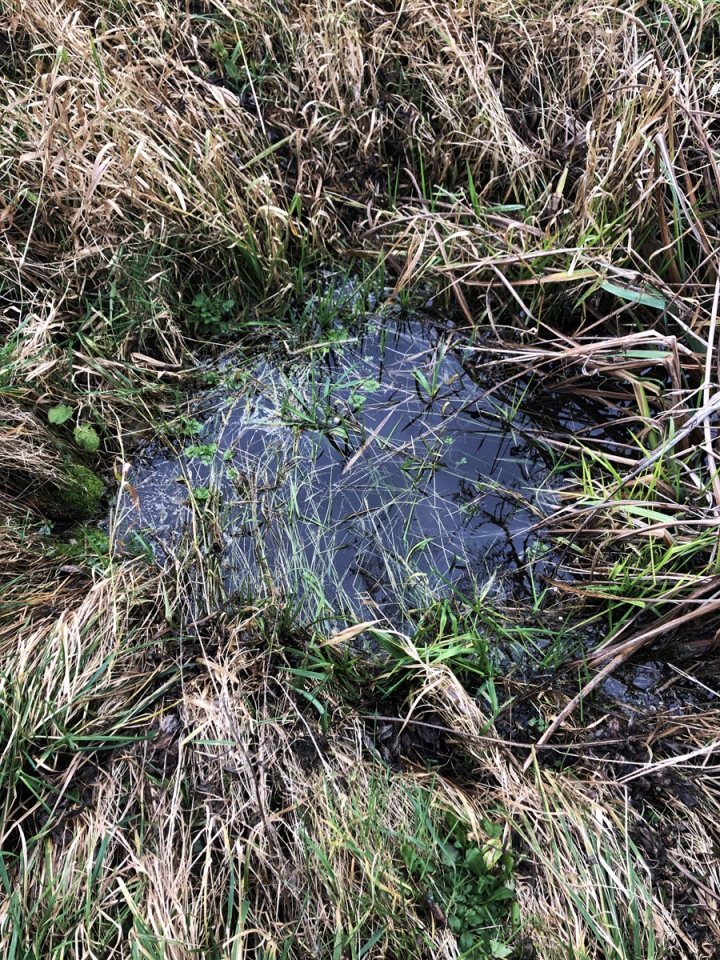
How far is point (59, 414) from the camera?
A: 1981 millimetres

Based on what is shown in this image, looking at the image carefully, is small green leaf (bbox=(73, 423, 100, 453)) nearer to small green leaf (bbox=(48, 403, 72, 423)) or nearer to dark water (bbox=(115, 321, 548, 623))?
small green leaf (bbox=(48, 403, 72, 423))

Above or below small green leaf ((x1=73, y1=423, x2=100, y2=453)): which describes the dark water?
below

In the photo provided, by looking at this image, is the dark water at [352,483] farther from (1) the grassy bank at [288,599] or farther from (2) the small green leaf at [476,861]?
(2) the small green leaf at [476,861]

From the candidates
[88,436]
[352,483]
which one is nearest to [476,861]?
[352,483]

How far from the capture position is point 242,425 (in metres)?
2.13

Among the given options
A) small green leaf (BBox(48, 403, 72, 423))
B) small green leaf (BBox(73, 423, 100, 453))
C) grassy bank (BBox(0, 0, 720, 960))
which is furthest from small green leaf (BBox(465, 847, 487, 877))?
small green leaf (BBox(48, 403, 72, 423))

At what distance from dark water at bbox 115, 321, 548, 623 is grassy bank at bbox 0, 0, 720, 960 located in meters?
0.10

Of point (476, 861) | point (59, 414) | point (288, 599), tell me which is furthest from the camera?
point (59, 414)

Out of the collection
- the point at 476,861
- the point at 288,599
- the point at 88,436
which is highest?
the point at 88,436

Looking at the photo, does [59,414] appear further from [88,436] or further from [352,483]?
[352,483]

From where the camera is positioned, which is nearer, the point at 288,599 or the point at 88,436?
the point at 288,599

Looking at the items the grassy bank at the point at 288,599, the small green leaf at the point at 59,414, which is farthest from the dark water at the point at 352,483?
the small green leaf at the point at 59,414

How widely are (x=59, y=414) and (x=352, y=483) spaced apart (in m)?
1.01

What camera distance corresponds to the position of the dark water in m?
1.92
